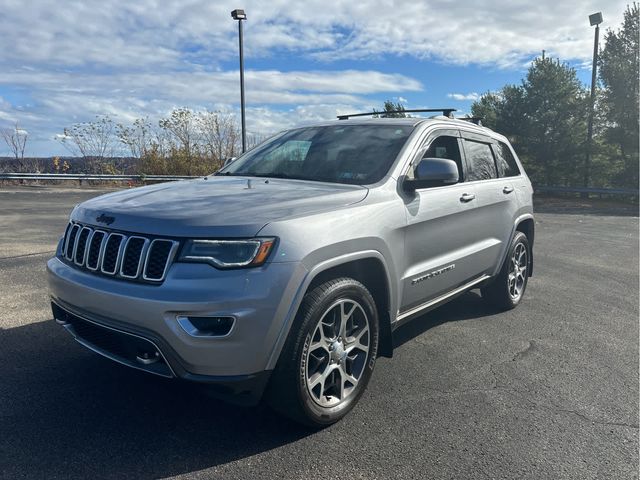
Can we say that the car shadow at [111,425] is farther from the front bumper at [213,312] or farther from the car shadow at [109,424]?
the front bumper at [213,312]

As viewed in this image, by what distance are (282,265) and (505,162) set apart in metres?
3.82

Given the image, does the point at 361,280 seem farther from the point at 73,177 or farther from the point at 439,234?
the point at 73,177

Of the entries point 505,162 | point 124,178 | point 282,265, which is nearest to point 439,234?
point 282,265

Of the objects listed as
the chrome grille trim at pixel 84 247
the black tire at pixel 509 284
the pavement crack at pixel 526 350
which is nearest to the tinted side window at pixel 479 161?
the black tire at pixel 509 284

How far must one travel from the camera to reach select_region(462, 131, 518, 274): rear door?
15.7ft

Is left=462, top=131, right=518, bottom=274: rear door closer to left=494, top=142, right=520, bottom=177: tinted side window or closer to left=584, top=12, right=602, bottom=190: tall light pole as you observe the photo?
left=494, top=142, right=520, bottom=177: tinted side window

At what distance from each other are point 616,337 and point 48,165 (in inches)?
905

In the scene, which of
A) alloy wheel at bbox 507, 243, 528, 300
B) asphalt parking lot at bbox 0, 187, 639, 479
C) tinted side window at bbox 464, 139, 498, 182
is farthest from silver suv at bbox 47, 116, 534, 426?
alloy wheel at bbox 507, 243, 528, 300

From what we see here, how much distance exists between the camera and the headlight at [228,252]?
2.65 meters

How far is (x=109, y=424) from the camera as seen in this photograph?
10.0 ft

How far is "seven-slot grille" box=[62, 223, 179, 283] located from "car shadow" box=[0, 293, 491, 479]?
65 centimetres

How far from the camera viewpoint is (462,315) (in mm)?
5441

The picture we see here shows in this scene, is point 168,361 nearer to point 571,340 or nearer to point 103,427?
point 103,427

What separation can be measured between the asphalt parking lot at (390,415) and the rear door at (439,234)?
0.64 m
